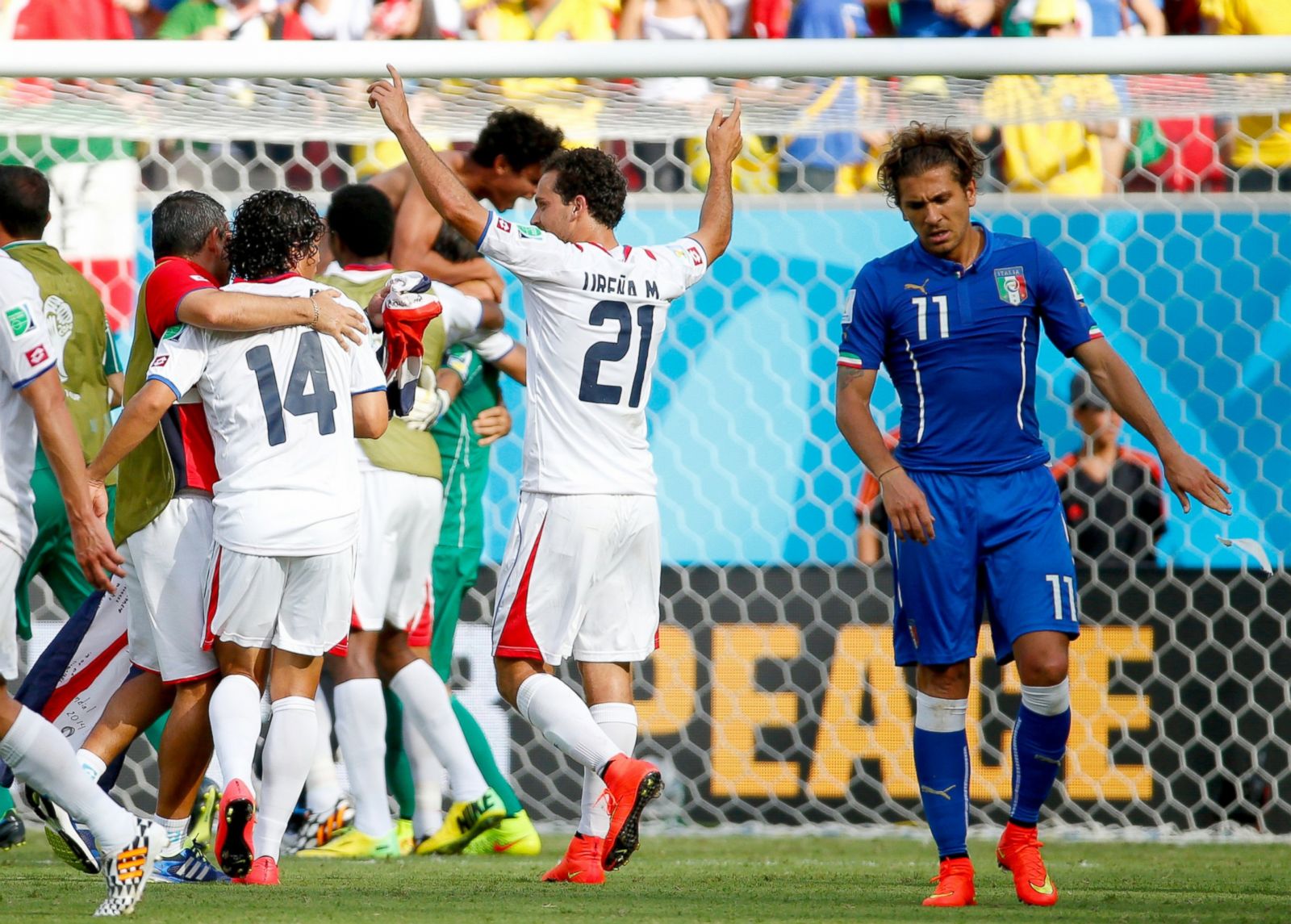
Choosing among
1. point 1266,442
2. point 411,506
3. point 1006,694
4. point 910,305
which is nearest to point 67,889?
point 411,506

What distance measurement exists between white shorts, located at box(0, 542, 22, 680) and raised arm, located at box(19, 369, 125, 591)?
0.16 m

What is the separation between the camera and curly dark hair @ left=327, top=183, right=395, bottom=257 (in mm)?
5355

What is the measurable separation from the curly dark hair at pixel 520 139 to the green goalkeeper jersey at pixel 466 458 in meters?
0.73

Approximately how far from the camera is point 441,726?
543 cm

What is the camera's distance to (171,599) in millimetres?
4180

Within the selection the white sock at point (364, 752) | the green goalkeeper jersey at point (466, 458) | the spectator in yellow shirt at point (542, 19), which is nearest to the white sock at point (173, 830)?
the white sock at point (364, 752)

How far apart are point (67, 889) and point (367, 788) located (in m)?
1.31

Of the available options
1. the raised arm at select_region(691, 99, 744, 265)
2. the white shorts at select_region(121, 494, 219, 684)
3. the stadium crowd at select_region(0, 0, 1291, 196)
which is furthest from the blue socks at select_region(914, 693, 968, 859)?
the stadium crowd at select_region(0, 0, 1291, 196)

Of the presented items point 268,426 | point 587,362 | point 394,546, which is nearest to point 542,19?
point 394,546

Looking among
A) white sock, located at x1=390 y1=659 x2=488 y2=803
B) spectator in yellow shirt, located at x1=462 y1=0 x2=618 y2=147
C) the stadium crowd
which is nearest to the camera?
white sock, located at x1=390 y1=659 x2=488 y2=803

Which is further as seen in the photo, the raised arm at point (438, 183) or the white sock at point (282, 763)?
the raised arm at point (438, 183)

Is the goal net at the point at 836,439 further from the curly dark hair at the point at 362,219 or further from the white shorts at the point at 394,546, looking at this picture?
the white shorts at the point at 394,546

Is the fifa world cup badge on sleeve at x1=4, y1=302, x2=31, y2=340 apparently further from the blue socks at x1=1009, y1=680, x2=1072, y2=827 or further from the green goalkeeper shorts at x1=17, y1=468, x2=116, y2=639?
the blue socks at x1=1009, y1=680, x2=1072, y2=827

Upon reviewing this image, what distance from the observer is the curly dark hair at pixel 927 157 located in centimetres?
423
